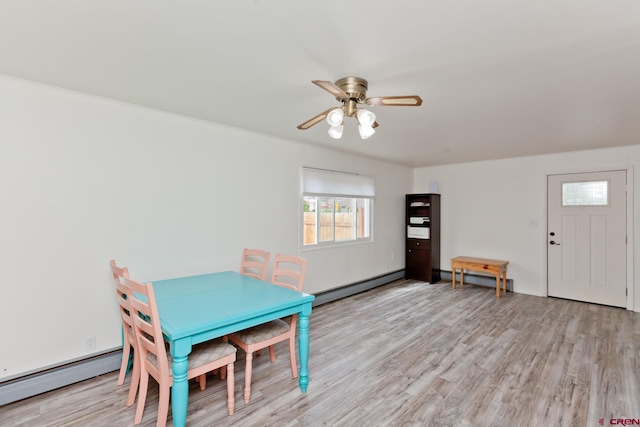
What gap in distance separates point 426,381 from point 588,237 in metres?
3.88

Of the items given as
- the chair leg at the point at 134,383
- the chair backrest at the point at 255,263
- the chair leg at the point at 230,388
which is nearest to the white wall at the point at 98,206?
the chair backrest at the point at 255,263

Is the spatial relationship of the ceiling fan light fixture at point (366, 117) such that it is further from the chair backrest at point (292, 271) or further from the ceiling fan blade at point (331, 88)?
the chair backrest at point (292, 271)

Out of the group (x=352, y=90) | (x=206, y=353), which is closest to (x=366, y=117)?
(x=352, y=90)

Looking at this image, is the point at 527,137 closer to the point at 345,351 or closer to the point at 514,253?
the point at 514,253

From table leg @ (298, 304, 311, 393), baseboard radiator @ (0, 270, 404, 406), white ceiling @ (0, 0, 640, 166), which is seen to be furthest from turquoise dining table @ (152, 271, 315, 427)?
white ceiling @ (0, 0, 640, 166)

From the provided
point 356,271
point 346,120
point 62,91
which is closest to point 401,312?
point 356,271

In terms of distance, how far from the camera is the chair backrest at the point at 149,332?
1.71 meters

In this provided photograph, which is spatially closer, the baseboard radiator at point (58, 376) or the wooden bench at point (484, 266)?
the baseboard radiator at point (58, 376)

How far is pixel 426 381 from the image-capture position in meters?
2.54

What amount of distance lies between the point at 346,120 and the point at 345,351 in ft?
7.51

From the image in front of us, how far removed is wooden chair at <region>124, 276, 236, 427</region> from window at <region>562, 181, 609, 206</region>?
5.30 metres

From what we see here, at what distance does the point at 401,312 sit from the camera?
4188mm

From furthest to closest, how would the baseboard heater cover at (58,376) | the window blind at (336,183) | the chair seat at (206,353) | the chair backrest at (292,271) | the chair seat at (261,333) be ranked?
the window blind at (336,183), the chair backrest at (292,271), the chair seat at (261,333), the baseboard heater cover at (58,376), the chair seat at (206,353)

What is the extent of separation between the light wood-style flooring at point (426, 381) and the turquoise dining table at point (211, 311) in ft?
1.19
